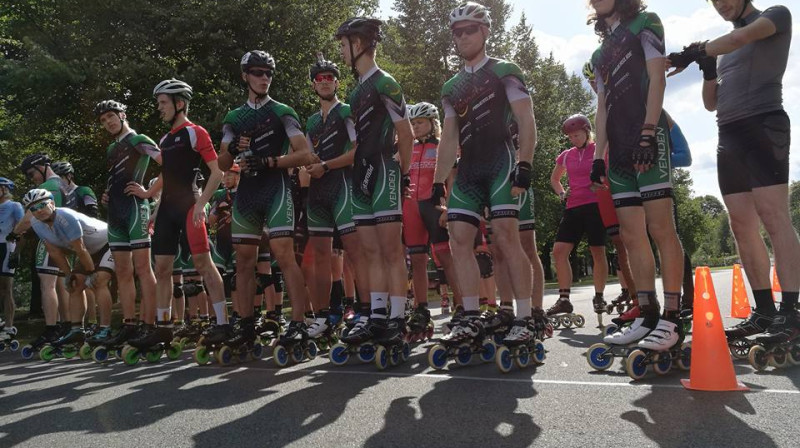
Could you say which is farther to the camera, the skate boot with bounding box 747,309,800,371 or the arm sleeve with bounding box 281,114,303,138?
the arm sleeve with bounding box 281,114,303,138

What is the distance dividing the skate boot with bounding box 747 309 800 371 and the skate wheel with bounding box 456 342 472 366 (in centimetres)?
197

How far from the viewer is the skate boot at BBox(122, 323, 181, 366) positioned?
635 cm

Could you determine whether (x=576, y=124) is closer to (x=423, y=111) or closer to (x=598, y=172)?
(x=423, y=111)

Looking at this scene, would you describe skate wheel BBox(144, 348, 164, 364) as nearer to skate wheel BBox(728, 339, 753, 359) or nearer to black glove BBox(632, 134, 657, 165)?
black glove BBox(632, 134, 657, 165)

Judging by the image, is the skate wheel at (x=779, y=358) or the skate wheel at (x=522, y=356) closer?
the skate wheel at (x=779, y=358)

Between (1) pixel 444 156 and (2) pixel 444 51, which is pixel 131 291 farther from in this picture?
(2) pixel 444 51

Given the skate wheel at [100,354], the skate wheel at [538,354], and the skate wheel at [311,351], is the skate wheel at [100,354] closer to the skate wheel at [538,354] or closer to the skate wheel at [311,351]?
the skate wheel at [311,351]

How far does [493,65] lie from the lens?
5.10 meters

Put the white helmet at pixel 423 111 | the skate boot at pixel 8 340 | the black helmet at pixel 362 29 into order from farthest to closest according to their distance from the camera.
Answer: the skate boot at pixel 8 340, the white helmet at pixel 423 111, the black helmet at pixel 362 29

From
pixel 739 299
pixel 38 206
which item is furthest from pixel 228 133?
pixel 739 299

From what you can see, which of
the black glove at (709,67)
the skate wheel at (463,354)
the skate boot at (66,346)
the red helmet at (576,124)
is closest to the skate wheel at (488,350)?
the skate wheel at (463,354)

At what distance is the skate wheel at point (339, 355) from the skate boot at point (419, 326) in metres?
1.48

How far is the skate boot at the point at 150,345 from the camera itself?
6352 millimetres

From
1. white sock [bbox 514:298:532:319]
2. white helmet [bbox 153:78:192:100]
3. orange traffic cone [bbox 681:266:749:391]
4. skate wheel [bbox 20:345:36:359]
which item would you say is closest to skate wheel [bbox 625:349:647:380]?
orange traffic cone [bbox 681:266:749:391]
